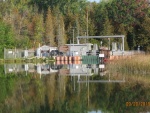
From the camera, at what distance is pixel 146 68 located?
24.9m

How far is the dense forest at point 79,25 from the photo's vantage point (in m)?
63.1

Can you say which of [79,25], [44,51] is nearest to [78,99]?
[44,51]

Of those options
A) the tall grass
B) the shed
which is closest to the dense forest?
the shed

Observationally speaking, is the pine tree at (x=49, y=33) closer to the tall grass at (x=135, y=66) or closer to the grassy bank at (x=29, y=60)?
the grassy bank at (x=29, y=60)

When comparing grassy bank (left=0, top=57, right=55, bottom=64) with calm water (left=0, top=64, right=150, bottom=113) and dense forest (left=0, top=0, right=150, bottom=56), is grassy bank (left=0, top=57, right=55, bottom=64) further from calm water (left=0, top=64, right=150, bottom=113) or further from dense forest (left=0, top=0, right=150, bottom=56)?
calm water (left=0, top=64, right=150, bottom=113)

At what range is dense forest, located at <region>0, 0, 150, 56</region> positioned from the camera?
63106mm

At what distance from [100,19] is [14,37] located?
65.8ft

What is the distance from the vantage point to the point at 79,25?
6919cm

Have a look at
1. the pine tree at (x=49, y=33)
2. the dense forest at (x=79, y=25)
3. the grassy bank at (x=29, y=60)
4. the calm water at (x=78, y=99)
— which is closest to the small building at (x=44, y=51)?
the dense forest at (x=79, y=25)

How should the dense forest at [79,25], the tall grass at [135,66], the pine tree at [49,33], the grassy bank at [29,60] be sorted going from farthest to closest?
the pine tree at [49,33] < the dense forest at [79,25] < the grassy bank at [29,60] < the tall grass at [135,66]

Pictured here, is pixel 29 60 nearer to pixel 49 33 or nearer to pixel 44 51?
pixel 44 51

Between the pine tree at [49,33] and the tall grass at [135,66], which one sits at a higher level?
the pine tree at [49,33]

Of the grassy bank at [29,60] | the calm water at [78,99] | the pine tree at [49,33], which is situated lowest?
the grassy bank at [29,60]

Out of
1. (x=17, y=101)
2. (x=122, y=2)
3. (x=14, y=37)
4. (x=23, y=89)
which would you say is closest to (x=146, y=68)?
(x=23, y=89)
